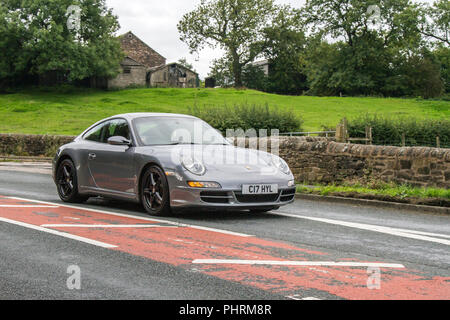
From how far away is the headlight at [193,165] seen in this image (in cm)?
879

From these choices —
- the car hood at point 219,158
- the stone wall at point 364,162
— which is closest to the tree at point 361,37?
the stone wall at point 364,162

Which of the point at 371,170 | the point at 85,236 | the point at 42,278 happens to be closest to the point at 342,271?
the point at 42,278

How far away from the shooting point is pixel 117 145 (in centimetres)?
1012

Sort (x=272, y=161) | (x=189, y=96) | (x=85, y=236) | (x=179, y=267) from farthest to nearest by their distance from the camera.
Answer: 1. (x=189, y=96)
2. (x=272, y=161)
3. (x=85, y=236)
4. (x=179, y=267)

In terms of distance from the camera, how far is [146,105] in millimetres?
61344

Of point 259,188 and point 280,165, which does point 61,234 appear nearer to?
point 259,188

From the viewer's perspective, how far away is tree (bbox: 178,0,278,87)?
81375 mm

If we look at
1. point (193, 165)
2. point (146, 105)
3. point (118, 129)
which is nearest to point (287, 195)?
point (193, 165)

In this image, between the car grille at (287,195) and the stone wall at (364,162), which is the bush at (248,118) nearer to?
the stone wall at (364,162)

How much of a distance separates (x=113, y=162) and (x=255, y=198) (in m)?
2.43

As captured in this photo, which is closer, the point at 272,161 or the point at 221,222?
the point at 221,222

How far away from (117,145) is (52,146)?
Answer: 2324 centimetres
